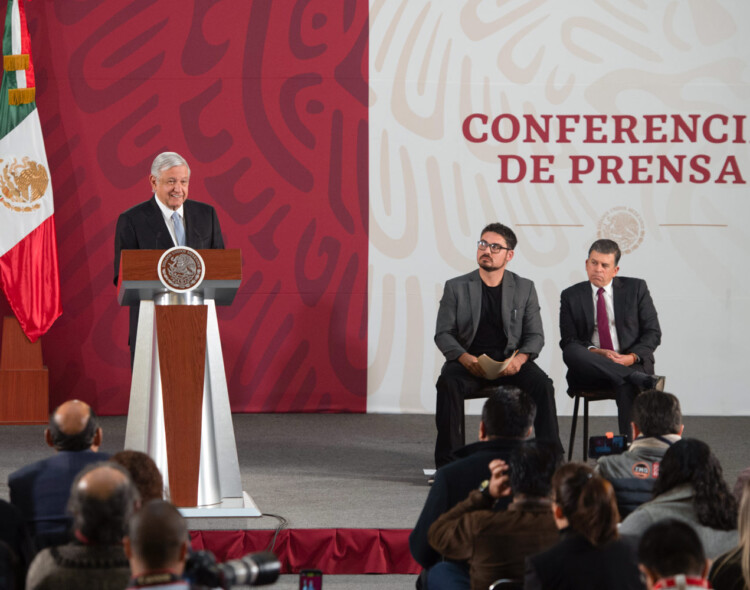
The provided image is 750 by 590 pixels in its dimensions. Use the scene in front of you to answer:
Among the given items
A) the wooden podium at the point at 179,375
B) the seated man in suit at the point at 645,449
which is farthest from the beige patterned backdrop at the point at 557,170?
the seated man in suit at the point at 645,449

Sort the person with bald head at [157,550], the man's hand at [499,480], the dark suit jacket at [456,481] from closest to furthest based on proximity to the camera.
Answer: the person with bald head at [157,550] < the man's hand at [499,480] < the dark suit jacket at [456,481]

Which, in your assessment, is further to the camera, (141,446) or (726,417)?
(726,417)

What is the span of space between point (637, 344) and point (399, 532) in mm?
1776

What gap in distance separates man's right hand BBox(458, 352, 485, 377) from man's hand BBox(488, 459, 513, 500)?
2.22 m

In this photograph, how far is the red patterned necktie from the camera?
5.16 m

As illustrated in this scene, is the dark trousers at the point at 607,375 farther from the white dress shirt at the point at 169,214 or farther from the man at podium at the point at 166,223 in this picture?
the white dress shirt at the point at 169,214

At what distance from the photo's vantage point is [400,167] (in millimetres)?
6668

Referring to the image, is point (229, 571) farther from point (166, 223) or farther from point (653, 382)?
point (653, 382)

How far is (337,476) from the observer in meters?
4.79

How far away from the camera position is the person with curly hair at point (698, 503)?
8.16ft

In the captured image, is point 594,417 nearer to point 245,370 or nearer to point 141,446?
point 245,370

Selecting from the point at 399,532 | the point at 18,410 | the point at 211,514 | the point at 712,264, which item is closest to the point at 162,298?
the point at 211,514

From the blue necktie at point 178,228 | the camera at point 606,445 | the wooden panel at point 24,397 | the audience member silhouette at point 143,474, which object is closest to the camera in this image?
the audience member silhouette at point 143,474

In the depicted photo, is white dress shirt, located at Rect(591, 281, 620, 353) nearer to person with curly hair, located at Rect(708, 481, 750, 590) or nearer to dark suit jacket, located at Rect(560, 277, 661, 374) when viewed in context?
dark suit jacket, located at Rect(560, 277, 661, 374)
